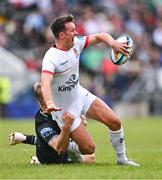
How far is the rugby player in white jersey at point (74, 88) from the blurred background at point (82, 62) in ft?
54.0

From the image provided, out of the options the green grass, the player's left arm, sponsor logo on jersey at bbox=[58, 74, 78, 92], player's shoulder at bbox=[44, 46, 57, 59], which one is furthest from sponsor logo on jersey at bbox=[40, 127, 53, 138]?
the player's left arm

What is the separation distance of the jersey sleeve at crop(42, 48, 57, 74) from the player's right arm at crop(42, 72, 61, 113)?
0.08 m

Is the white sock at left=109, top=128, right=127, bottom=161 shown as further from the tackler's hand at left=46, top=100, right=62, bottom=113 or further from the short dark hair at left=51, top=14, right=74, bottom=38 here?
the short dark hair at left=51, top=14, right=74, bottom=38

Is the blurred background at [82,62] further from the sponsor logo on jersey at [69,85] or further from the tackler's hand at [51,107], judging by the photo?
the tackler's hand at [51,107]

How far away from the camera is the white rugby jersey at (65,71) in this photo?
13141 mm

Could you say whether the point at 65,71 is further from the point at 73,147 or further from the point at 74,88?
the point at 73,147

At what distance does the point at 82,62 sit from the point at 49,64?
1797cm

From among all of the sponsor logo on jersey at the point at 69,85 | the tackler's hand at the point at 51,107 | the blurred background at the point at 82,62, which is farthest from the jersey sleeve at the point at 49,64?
the blurred background at the point at 82,62

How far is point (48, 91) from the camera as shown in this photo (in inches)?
492

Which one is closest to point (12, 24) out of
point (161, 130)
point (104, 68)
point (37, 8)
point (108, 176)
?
point (37, 8)

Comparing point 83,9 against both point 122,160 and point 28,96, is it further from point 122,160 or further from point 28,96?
point 122,160

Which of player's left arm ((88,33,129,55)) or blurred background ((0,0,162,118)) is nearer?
player's left arm ((88,33,129,55))

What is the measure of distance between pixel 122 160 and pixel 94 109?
36.8 inches

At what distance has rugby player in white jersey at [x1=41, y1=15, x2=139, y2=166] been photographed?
1316 centimetres
